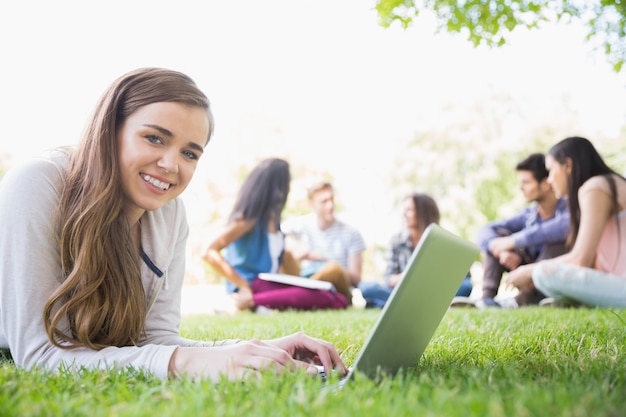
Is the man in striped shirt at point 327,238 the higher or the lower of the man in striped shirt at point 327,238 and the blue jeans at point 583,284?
the lower

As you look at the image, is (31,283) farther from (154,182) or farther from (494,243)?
(494,243)

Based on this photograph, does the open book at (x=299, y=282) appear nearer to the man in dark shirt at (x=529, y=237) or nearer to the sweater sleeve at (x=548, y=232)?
the man in dark shirt at (x=529, y=237)

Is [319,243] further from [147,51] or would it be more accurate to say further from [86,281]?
[147,51]

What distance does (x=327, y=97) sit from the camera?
28.2 metres

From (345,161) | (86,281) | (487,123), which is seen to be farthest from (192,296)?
(86,281)

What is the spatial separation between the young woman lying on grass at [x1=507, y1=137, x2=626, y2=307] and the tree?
1071 millimetres

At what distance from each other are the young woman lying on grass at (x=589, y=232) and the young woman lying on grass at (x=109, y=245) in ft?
13.7

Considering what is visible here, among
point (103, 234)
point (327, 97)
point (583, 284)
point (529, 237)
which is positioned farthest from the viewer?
point (327, 97)

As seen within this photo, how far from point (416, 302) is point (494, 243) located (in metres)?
5.96

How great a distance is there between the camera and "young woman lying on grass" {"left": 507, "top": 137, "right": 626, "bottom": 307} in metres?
5.48

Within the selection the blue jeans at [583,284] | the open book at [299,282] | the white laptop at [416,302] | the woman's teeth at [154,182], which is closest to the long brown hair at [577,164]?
the blue jeans at [583,284]

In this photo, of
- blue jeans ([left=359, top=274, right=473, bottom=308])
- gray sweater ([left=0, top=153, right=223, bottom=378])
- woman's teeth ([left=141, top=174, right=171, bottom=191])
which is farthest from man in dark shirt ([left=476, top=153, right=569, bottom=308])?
gray sweater ([left=0, top=153, right=223, bottom=378])

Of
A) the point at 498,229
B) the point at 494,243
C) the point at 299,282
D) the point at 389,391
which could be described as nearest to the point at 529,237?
the point at 494,243

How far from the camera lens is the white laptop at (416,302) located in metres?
1.49
